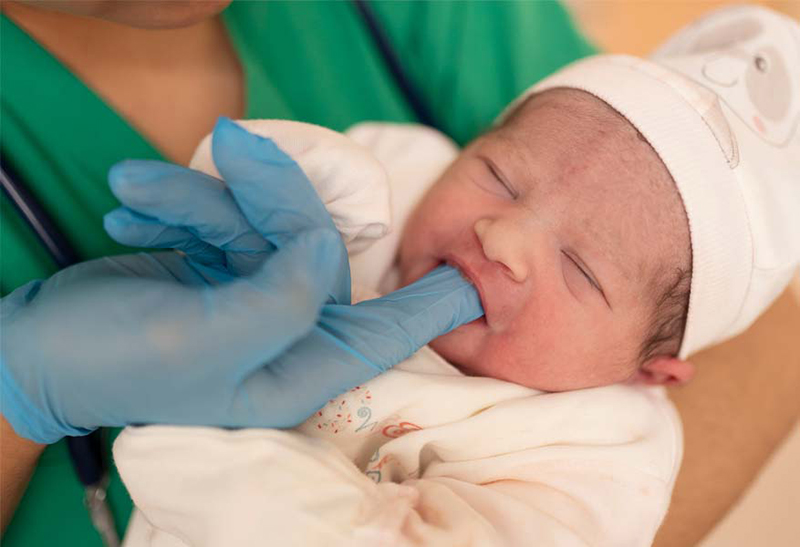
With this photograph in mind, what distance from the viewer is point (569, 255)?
3.40 feet

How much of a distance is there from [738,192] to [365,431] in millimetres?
719

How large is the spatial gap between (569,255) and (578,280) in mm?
43

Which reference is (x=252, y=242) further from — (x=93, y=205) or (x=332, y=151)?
(x=93, y=205)

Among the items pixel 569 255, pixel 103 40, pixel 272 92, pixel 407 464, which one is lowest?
pixel 407 464

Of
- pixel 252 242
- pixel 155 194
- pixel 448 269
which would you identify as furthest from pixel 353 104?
pixel 155 194

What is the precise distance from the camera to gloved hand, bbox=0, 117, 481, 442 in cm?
62

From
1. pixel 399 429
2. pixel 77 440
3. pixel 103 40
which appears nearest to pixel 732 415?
pixel 399 429

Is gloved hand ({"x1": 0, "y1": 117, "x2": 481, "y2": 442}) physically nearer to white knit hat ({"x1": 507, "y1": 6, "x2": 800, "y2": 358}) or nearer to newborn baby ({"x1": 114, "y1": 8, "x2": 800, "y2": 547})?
newborn baby ({"x1": 114, "y1": 8, "x2": 800, "y2": 547})

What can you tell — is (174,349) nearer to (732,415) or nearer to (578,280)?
(578,280)

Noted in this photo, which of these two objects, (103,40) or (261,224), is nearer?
(261,224)

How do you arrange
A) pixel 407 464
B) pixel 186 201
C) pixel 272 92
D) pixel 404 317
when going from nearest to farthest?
1. pixel 186 201
2. pixel 404 317
3. pixel 407 464
4. pixel 272 92

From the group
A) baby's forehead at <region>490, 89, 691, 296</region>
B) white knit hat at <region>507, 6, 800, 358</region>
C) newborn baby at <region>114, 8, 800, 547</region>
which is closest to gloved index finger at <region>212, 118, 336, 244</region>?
newborn baby at <region>114, 8, 800, 547</region>

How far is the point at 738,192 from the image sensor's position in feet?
3.50

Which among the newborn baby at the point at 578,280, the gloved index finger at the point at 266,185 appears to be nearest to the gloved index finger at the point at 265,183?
the gloved index finger at the point at 266,185
